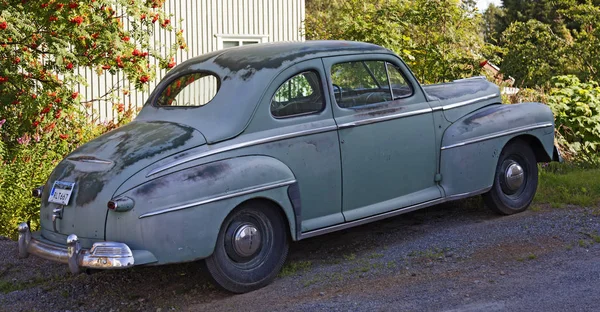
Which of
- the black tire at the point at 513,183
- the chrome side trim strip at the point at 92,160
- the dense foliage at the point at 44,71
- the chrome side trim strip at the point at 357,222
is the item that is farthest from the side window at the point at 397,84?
the dense foliage at the point at 44,71

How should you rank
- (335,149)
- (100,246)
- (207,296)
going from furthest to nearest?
(335,149)
(207,296)
(100,246)

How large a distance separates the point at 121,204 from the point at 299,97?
170cm

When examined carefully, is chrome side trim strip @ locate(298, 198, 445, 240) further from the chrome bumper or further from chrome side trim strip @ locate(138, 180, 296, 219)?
the chrome bumper

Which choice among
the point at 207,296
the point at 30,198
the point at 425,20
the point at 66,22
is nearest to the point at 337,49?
the point at 207,296

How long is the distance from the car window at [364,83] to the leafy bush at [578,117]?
18.5 ft

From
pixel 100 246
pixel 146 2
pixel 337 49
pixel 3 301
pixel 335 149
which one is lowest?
pixel 3 301

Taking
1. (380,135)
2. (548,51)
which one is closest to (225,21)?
(548,51)

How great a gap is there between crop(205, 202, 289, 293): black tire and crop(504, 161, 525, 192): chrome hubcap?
2594mm

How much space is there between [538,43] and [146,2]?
344 inches

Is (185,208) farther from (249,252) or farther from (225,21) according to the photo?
(225,21)

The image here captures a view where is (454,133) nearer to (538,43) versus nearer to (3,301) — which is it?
(3,301)

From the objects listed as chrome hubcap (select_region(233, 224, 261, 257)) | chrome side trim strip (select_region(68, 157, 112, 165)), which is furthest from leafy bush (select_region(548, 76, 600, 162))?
chrome side trim strip (select_region(68, 157, 112, 165))

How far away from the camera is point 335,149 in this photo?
584cm

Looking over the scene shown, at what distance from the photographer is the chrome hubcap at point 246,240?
208 inches
